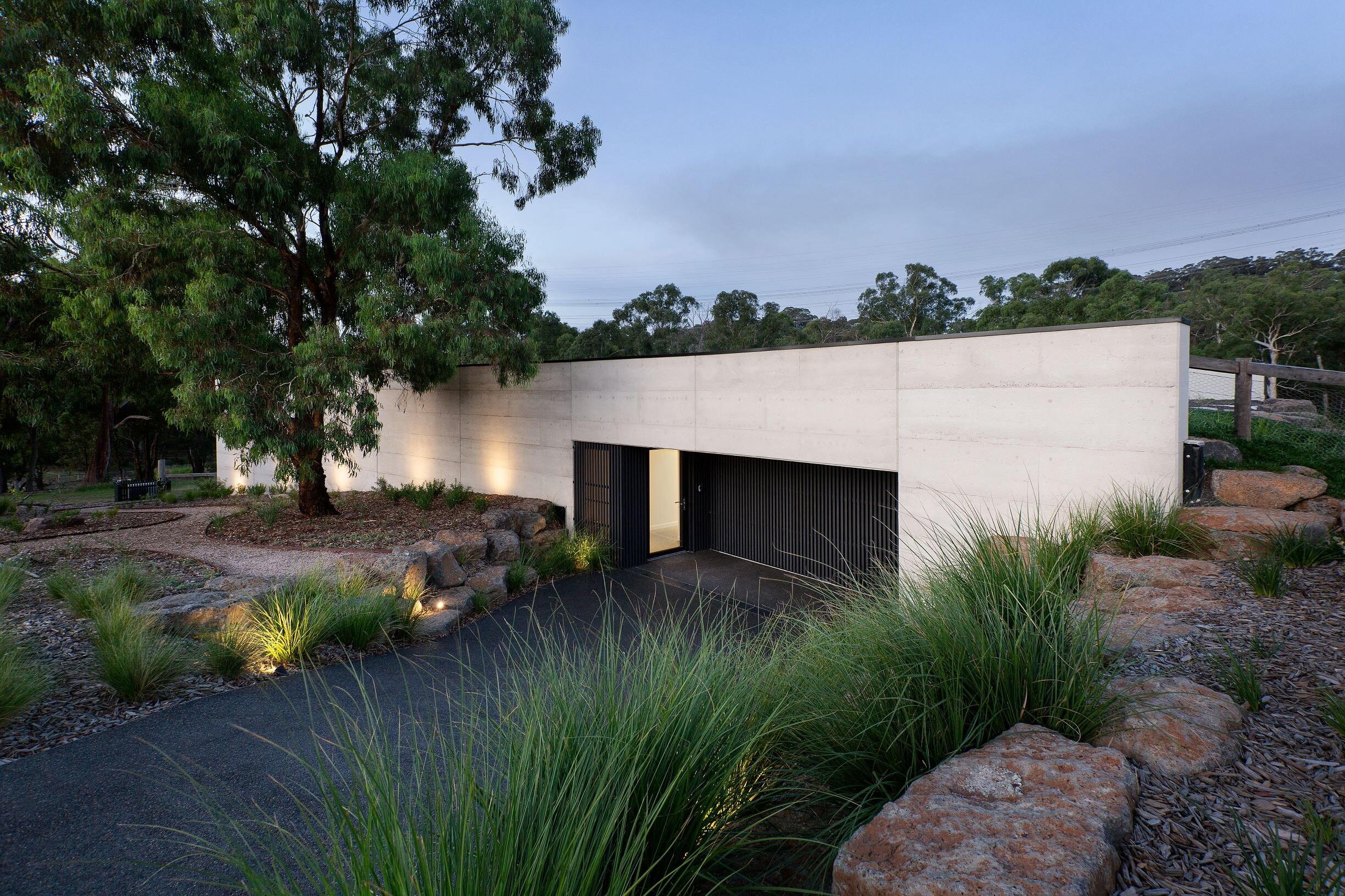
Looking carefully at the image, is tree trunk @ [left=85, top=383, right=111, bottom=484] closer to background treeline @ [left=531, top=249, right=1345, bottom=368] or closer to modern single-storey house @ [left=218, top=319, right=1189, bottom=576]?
modern single-storey house @ [left=218, top=319, right=1189, bottom=576]

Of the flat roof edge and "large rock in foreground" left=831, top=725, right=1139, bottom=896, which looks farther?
the flat roof edge

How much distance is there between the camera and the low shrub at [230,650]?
15.6 feet

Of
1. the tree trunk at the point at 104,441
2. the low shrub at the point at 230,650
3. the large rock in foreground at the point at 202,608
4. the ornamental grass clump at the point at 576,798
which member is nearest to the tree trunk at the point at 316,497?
the large rock in foreground at the point at 202,608

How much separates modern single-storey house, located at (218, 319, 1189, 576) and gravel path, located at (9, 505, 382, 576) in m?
3.82

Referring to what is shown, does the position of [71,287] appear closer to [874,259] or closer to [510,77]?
[510,77]

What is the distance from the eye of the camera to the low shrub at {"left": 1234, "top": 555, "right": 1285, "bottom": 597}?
10.7ft

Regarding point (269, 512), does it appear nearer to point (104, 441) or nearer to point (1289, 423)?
point (1289, 423)

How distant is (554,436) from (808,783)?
9.32m

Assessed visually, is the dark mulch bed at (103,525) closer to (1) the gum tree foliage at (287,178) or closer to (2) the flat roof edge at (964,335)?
(1) the gum tree foliage at (287,178)

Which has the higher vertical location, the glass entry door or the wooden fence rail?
the wooden fence rail

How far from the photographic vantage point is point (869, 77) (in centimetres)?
3362

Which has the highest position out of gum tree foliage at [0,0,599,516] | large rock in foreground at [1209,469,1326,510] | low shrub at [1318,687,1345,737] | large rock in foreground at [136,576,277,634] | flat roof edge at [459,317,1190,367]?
gum tree foliage at [0,0,599,516]

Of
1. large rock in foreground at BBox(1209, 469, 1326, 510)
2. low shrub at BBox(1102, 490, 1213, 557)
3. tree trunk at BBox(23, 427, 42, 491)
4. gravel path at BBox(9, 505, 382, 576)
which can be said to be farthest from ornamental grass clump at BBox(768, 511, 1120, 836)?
tree trunk at BBox(23, 427, 42, 491)

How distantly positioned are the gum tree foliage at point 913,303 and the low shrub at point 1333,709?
31774mm
